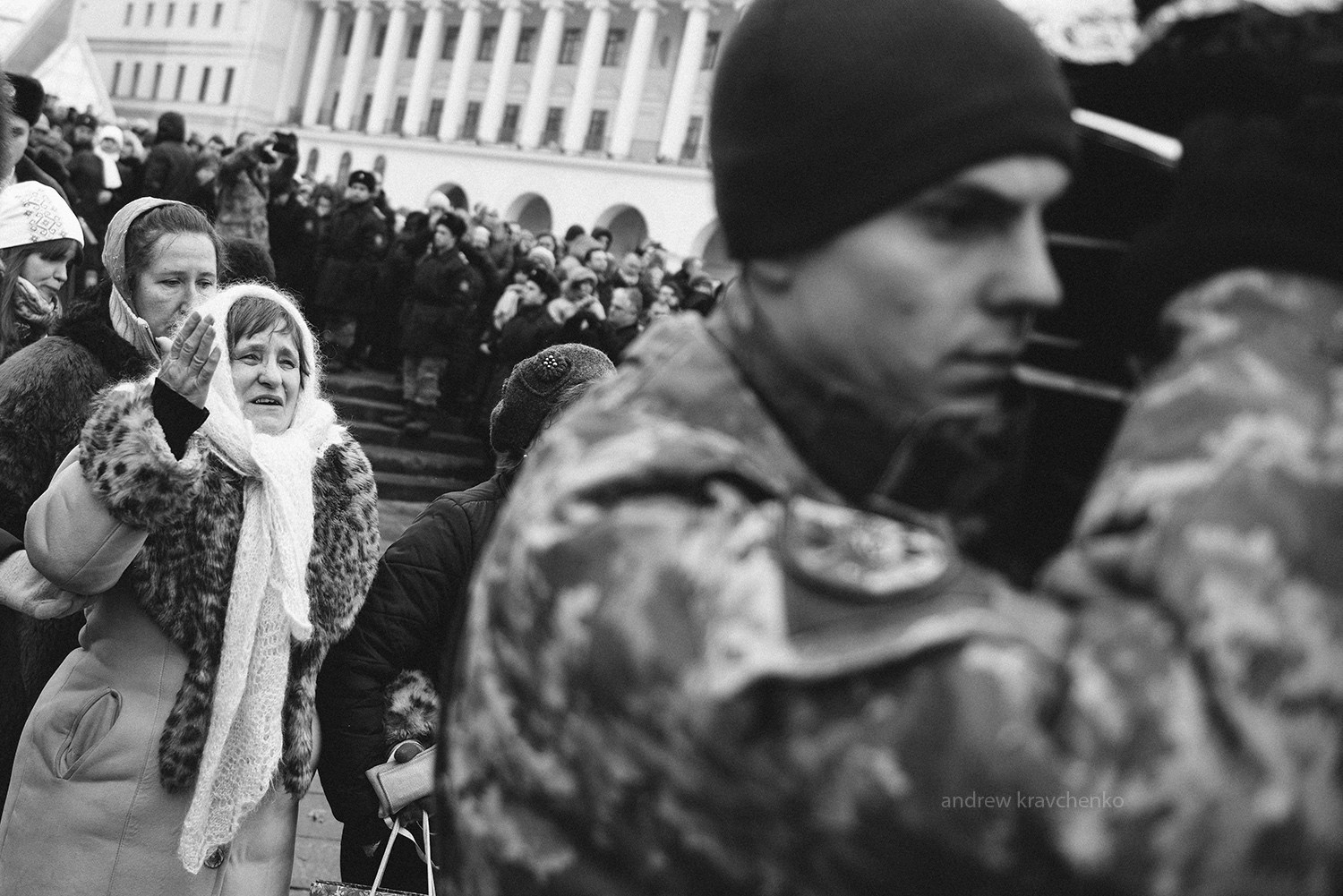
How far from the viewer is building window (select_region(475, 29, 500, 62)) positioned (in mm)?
66562

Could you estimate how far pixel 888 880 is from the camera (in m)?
0.79

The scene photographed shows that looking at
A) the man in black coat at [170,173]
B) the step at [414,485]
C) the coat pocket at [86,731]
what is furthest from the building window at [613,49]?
the coat pocket at [86,731]

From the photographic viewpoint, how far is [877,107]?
0.91m

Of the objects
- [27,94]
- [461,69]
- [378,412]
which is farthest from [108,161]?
[461,69]

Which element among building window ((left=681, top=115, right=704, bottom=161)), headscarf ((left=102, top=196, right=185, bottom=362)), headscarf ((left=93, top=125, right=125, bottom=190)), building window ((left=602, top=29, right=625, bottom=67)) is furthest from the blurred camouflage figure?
building window ((left=602, top=29, right=625, bottom=67))

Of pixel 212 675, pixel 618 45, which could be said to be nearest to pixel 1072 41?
pixel 212 675

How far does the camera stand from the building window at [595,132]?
199 feet

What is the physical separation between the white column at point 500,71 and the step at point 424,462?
169 feet

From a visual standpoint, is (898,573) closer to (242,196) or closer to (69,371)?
(69,371)

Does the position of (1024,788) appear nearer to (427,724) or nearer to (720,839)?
(720,839)

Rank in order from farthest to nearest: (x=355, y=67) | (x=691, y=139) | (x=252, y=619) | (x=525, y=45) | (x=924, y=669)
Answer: (x=355, y=67), (x=525, y=45), (x=691, y=139), (x=252, y=619), (x=924, y=669)

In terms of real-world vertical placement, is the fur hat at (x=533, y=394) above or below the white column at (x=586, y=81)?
below

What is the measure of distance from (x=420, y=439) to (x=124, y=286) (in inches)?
378

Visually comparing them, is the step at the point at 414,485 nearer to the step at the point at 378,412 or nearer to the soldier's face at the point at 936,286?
the step at the point at 378,412
